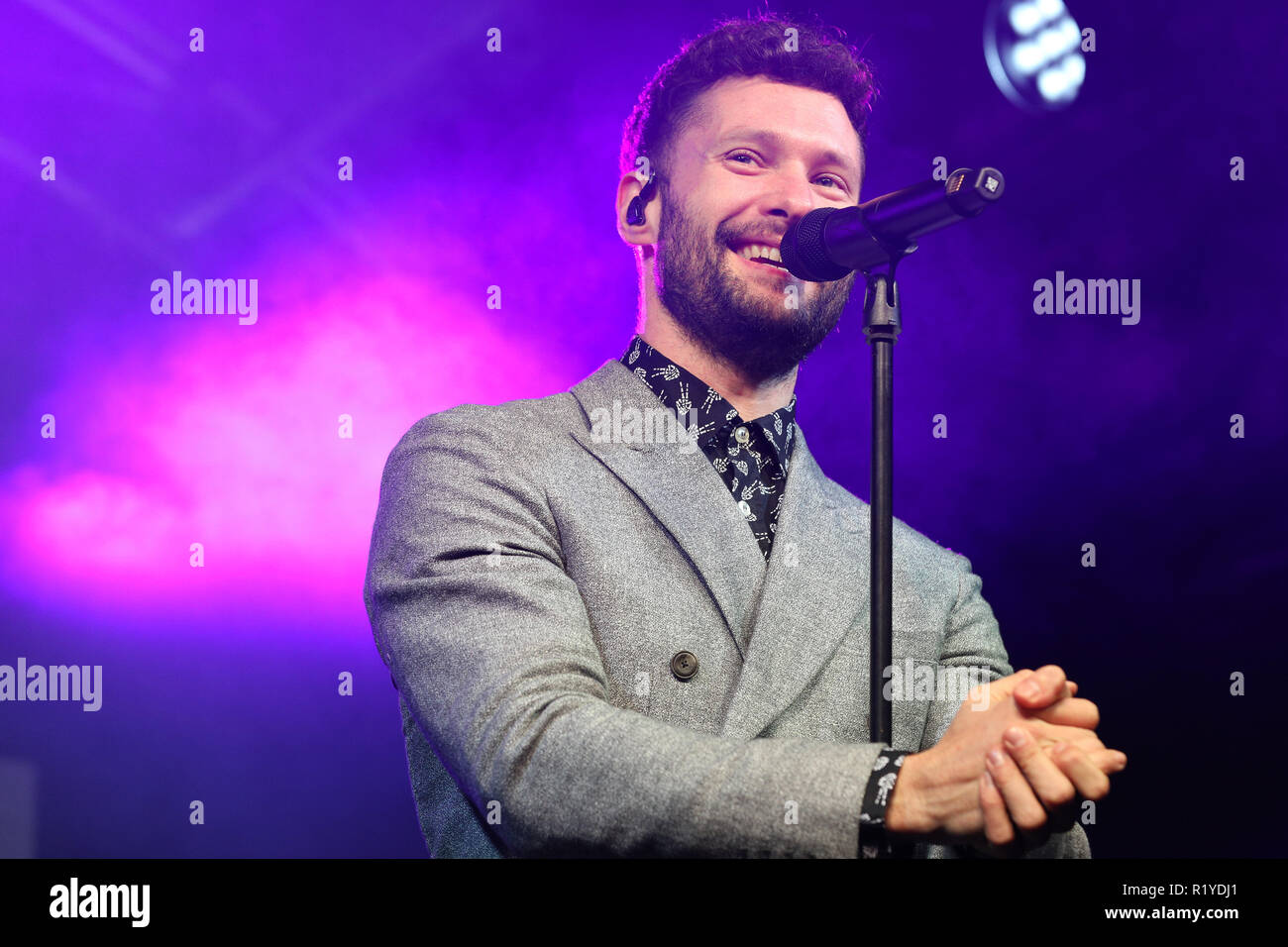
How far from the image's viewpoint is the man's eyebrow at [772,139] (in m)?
2.10

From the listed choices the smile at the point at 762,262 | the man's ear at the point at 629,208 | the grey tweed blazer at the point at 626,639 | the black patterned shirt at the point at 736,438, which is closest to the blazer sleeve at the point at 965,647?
the grey tweed blazer at the point at 626,639

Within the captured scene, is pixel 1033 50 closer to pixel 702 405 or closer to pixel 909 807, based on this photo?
pixel 702 405

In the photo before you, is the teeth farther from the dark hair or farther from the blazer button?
the blazer button

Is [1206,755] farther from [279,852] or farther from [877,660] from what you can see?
[279,852]

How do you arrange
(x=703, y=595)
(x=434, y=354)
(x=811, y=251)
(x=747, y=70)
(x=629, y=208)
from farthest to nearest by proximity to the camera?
(x=434, y=354), (x=629, y=208), (x=747, y=70), (x=703, y=595), (x=811, y=251)

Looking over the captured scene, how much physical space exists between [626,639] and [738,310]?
0.69m

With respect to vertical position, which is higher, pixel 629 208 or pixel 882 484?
pixel 629 208

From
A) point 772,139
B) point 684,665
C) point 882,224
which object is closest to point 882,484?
point 882,224

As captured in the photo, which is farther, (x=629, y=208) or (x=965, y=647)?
(x=629, y=208)

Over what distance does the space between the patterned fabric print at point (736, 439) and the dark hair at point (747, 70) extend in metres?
0.55

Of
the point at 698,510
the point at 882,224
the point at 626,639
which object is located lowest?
the point at 626,639

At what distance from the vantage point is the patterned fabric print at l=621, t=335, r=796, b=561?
6.31ft

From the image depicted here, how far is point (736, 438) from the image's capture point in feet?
6.49
